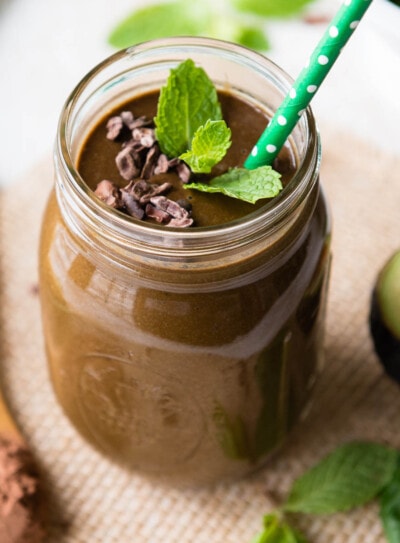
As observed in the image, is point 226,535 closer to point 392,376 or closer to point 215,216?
point 392,376

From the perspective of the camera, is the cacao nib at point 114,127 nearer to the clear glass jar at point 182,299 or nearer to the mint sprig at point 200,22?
the clear glass jar at point 182,299

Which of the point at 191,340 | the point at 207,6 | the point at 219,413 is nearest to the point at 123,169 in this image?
the point at 191,340

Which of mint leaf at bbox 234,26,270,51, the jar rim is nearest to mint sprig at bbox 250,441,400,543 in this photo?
the jar rim

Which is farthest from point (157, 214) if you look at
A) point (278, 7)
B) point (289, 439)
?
point (278, 7)

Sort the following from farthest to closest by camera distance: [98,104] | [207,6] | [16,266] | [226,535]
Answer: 1. [207,6]
2. [16,266]
3. [226,535]
4. [98,104]

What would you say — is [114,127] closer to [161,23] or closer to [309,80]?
[309,80]
